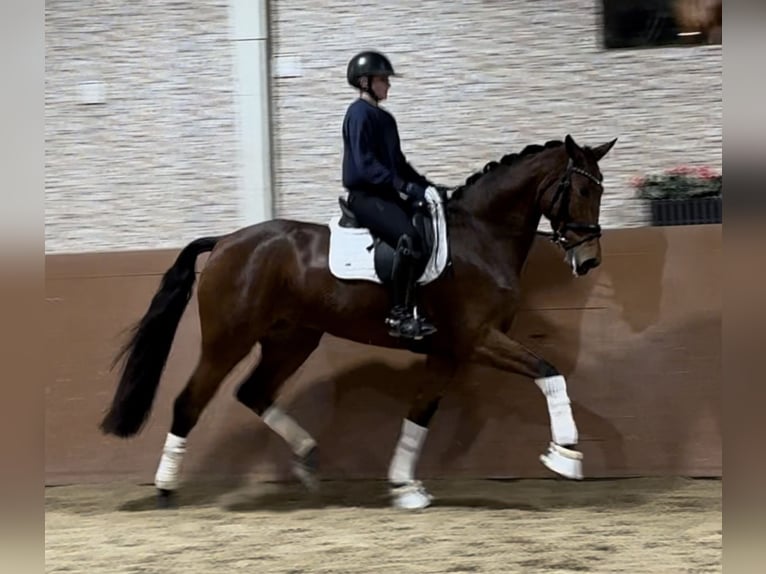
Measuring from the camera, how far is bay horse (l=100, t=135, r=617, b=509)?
4.30 metres

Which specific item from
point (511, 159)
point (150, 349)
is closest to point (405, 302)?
point (511, 159)

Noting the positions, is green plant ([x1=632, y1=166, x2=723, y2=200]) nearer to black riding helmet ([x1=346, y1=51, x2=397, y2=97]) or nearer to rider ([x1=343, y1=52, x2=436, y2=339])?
rider ([x1=343, y1=52, x2=436, y2=339])

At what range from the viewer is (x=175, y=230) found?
5793 millimetres

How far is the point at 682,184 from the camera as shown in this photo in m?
5.12

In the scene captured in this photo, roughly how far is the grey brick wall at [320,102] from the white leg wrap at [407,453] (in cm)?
173

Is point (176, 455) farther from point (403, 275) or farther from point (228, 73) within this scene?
point (228, 73)

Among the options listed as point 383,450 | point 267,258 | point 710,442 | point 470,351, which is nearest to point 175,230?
point 267,258

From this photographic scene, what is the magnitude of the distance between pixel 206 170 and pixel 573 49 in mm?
2540

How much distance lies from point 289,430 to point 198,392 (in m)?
0.54

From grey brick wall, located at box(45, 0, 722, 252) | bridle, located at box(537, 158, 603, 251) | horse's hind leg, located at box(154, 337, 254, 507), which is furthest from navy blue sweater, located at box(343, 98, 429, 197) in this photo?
grey brick wall, located at box(45, 0, 722, 252)

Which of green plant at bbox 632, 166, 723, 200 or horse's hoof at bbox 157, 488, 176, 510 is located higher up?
green plant at bbox 632, 166, 723, 200

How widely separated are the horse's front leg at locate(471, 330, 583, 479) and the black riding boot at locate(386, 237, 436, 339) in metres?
0.30

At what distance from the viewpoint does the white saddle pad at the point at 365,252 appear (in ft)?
14.1

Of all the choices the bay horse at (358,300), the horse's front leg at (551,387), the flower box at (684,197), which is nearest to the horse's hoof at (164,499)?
the bay horse at (358,300)
